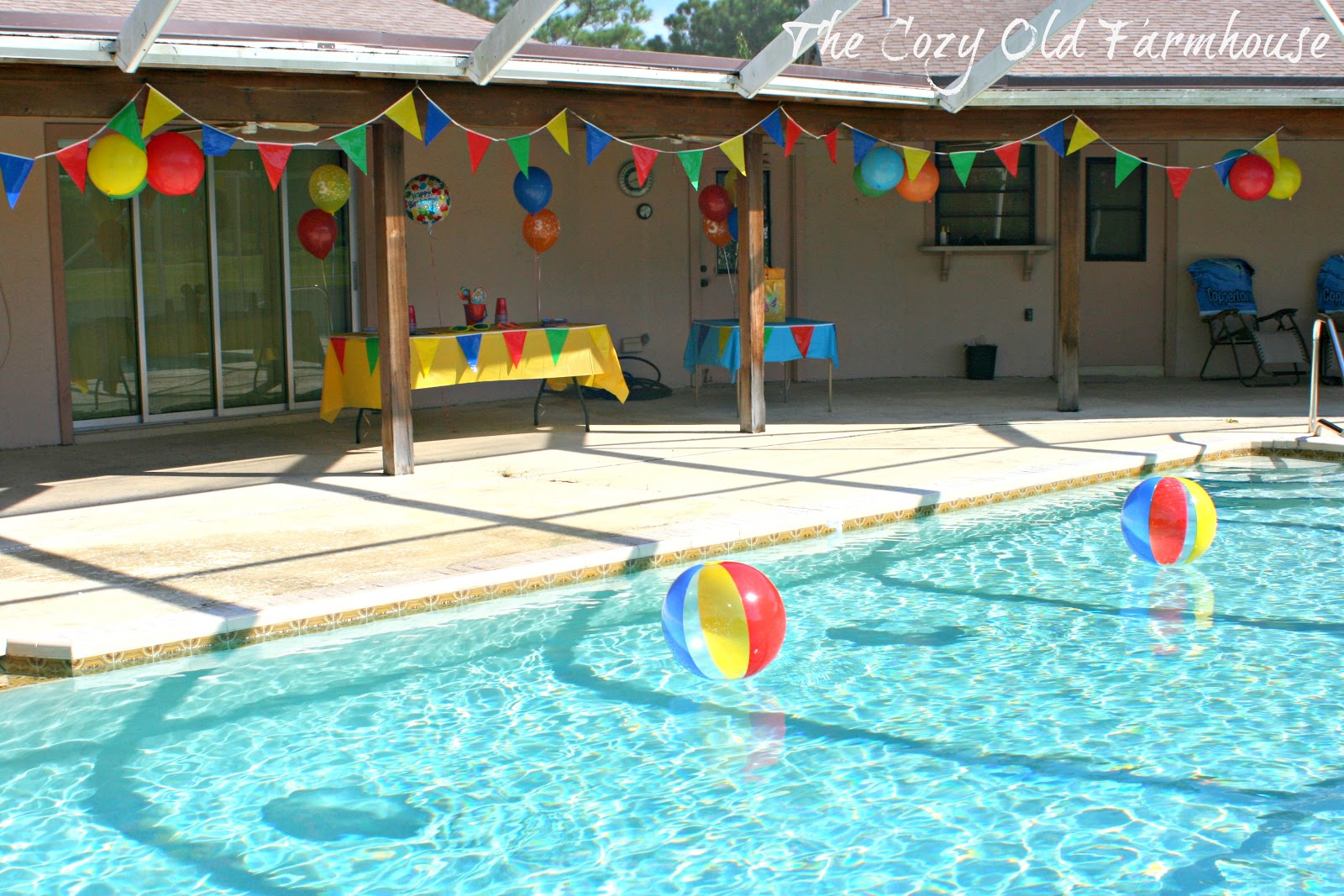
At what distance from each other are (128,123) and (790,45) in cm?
379

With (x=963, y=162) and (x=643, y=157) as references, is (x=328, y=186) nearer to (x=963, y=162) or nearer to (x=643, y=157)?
(x=643, y=157)

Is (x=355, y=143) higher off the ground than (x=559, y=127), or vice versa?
(x=559, y=127)

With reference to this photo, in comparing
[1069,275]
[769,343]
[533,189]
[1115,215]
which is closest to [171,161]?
[533,189]

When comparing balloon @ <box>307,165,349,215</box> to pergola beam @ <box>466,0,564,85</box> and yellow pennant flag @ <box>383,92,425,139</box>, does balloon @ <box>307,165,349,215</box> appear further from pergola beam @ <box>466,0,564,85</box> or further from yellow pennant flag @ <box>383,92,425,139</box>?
pergola beam @ <box>466,0,564,85</box>

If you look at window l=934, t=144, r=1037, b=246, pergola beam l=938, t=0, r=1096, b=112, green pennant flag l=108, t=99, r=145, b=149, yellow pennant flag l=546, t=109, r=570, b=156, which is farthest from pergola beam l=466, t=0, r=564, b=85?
window l=934, t=144, r=1037, b=246

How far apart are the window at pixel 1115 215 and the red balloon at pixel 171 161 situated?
9.62 m

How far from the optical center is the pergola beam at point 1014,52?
8281mm

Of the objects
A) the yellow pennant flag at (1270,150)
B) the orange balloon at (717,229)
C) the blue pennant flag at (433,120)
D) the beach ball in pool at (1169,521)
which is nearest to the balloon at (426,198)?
the blue pennant flag at (433,120)

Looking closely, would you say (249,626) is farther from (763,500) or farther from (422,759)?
(763,500)

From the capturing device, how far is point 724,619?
4746 mm

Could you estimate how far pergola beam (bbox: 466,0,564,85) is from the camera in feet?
22.6

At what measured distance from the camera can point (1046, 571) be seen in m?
6.87

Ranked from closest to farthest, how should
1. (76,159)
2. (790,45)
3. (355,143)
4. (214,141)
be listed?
(76,159), (214,141), (355,143), (790,45)

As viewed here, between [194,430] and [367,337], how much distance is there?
86.5 inches
